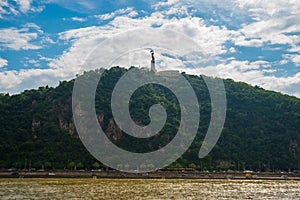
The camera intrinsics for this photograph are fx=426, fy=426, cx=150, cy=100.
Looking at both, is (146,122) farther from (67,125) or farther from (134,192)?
(134,192)

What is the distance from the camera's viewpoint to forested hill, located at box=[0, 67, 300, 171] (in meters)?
88.7

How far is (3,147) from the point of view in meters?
87.1

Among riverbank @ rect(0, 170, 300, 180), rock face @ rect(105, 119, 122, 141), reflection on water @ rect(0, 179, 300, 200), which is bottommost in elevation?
reflection on water @ rect(0, 179, 300, 200)

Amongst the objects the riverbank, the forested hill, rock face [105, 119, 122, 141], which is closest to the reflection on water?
the riverbank

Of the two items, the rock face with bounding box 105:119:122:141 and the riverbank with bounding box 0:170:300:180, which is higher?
the rock face with bounding box 105:119:122:141

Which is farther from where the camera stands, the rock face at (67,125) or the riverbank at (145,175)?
the rock face at (67,125)

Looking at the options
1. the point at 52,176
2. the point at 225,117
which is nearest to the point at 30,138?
the point at 52,176

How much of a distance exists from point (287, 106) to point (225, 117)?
56.8 feet

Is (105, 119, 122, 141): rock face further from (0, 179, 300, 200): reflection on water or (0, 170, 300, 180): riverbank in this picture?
(0, 179, 300, 200): reflection on water

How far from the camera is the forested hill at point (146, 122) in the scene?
88.7m

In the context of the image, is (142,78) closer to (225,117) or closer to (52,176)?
(225,117)

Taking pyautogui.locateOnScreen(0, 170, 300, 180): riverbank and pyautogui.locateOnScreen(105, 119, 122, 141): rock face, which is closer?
pyautogui.locateOnScreen(0, 170, 300, 180): riverbank

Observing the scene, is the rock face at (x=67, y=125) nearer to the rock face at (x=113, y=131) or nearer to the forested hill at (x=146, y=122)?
the forested hill at (x=146, y=122)

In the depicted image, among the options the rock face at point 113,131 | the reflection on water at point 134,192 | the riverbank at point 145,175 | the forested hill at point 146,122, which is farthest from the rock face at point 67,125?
the reflection on water at point 134,192
